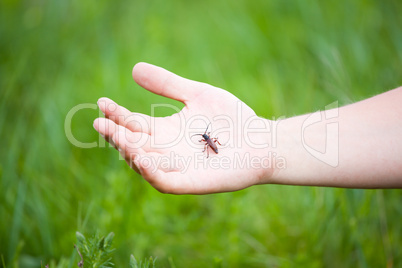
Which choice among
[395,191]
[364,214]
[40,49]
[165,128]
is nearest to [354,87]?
[395,191]

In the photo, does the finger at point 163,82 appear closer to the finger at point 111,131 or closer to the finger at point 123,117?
the finger at point 123,117

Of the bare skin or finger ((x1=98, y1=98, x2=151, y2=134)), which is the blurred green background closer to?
the bare skin

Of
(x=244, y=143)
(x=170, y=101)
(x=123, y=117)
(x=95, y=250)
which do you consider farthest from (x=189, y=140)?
(x=170, y=101)

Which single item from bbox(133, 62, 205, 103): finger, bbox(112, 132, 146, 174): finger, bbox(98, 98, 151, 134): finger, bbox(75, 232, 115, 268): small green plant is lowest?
bbox(75, 232, 115, 268): small green plant

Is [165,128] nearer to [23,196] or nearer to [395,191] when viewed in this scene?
[23,196]

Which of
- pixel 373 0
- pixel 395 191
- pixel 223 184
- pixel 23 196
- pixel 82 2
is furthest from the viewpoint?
pixel 82 2

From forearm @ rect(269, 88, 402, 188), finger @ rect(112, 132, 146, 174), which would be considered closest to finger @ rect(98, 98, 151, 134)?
finger @ rect(112, 132, 146, 174)

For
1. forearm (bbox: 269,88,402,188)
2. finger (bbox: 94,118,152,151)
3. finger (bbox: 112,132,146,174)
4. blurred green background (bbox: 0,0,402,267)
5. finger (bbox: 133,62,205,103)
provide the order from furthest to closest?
blurred green background (bbox: 0,0,402,267), finger (bbox: 133,62,205,103), forearm (bbox: 269,88,402,188), finger (bbox: 94,118,152,151), finger (bbox: 112,132,146,174)
